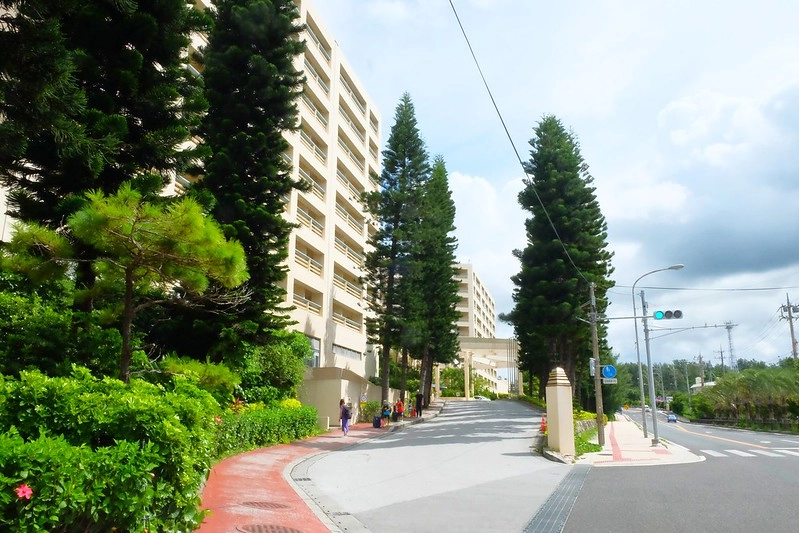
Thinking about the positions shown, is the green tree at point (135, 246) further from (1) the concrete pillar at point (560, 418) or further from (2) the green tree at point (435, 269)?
(2) the green tree at point (435, 269)

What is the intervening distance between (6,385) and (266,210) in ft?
41.9

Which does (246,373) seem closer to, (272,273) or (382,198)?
(272,273)

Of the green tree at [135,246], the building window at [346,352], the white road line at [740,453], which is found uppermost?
the building window at [346,352]

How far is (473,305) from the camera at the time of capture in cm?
10044

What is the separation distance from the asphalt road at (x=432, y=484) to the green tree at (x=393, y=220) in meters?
10.5

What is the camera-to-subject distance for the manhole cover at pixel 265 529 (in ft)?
22.1

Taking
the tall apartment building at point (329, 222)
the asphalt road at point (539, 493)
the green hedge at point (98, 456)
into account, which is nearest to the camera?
the green hedge at point (98, 456)

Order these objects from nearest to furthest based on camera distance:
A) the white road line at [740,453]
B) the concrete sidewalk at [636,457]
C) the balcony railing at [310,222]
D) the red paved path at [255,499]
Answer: the red paved path at [255,499] → the concrete sidewalk at [636,457] → the white road line at [740,453] → the balcony railing at [310,222]

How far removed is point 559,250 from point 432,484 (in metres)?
20.2

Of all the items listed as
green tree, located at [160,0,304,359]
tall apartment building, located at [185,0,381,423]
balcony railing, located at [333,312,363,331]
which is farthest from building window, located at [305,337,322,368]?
green tree, located at [160,0,304,359]

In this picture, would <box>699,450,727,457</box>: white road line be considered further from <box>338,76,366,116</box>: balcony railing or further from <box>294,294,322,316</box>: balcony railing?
<box>338,76,366,116</box>: balcony railing

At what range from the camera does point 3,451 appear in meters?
4.07

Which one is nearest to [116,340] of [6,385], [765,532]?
[6,385]

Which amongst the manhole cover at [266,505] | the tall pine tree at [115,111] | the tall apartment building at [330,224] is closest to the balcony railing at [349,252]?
the tall apartment building at [330,224]
